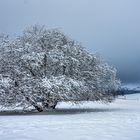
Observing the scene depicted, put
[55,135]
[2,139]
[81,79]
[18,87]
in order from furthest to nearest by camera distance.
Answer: [81,79] → [18,87] → [55,135] → [2,139]

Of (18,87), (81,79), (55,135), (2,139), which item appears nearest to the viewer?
(2,139)

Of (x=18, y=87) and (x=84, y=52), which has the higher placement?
(x=84, y=52)

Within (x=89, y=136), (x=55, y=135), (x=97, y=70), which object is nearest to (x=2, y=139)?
(x=55, y=135)

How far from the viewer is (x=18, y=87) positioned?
90.7 ft

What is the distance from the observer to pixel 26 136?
14.0 metres

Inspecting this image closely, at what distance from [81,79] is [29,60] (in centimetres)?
450

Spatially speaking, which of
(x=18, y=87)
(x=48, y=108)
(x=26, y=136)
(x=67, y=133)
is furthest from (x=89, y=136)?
(x=48, y=108)

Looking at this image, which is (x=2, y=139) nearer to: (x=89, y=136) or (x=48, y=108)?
(x=89, y=136)

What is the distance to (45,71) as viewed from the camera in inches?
1136

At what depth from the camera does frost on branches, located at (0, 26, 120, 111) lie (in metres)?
27.4

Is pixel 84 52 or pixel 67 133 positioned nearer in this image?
pixel 67 133

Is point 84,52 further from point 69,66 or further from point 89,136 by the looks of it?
point 89,136

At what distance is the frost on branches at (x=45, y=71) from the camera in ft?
90.0

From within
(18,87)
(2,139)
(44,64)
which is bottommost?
(2,139)
